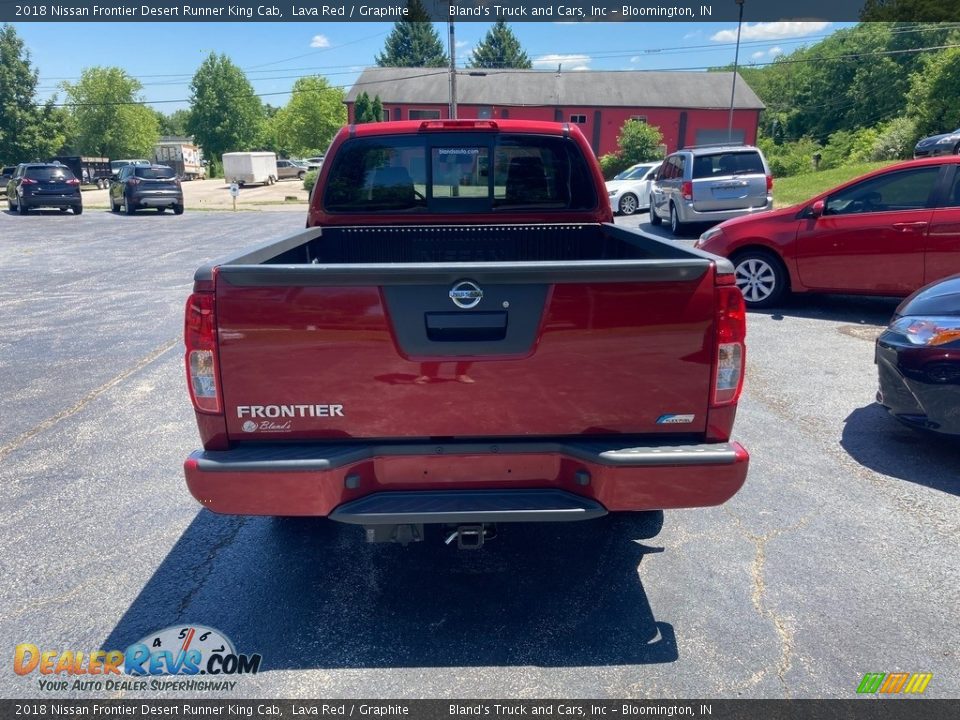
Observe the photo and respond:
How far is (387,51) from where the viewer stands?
103 meters

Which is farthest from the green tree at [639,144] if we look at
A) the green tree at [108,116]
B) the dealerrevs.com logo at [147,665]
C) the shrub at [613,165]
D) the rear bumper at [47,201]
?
the green tree at [108,116]

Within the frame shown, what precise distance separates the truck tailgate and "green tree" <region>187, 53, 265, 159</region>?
83.7m

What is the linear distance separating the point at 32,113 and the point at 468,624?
2500 inches

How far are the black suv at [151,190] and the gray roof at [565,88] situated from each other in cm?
3781

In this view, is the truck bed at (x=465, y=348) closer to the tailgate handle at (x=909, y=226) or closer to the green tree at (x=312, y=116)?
the tailgate handle at (x=909, y=226)

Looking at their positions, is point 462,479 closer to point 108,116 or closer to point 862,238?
point 862,238

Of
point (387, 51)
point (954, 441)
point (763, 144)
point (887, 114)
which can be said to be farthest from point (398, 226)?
point (387, 51)

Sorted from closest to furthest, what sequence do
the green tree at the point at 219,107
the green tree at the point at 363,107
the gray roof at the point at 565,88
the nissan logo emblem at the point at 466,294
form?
1. the nissan logo emblem at the point at 466,294
2. the green tree at the point at 363,107
3. the gray roof at the point at 565,88
4. the green tree at the point at 219,107

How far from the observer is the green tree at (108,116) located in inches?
2965

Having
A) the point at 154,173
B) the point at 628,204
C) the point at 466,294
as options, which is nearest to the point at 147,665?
the point at 466,294

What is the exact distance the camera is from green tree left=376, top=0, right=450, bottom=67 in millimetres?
99938

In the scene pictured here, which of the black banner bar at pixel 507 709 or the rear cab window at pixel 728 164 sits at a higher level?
the rear cab window at pixel 728 164

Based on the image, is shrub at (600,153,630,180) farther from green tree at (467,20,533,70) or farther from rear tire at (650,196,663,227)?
green tree at (467,20,533,70)

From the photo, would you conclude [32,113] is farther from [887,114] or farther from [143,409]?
[887,114]
